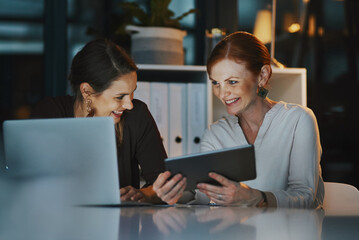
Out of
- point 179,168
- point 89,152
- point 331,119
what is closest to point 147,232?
point 89,152

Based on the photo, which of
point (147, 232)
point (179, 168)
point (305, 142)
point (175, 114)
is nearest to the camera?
point (147, 232)

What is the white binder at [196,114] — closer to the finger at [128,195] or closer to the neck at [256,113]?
the neck at [256,113]

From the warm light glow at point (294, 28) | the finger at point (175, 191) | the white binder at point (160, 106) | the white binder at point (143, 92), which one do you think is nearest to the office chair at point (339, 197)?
the finger at point (175, 191)

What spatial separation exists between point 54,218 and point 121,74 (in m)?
1.05

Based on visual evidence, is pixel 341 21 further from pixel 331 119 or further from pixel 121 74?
pixel 121 74

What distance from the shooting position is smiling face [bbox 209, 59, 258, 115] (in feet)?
5.45

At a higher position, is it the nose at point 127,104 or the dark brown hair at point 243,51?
the dark brown hair at point 243,51

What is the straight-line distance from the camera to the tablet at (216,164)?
1206 millimetres

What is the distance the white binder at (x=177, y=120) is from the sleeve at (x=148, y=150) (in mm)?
307

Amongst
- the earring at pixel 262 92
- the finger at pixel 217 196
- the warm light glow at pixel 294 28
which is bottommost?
the finger at pixel 217 196

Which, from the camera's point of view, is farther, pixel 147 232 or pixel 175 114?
pixel 175 114

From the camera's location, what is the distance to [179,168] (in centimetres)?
125

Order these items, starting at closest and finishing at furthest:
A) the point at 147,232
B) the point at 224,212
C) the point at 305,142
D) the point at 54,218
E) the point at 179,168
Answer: the point at 147,232, the point at 54,218, the point at 224,212, the point at 179,168, the point at 305,142

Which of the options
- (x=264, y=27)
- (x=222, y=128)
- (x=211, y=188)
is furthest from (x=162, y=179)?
(x=264, y=27)
